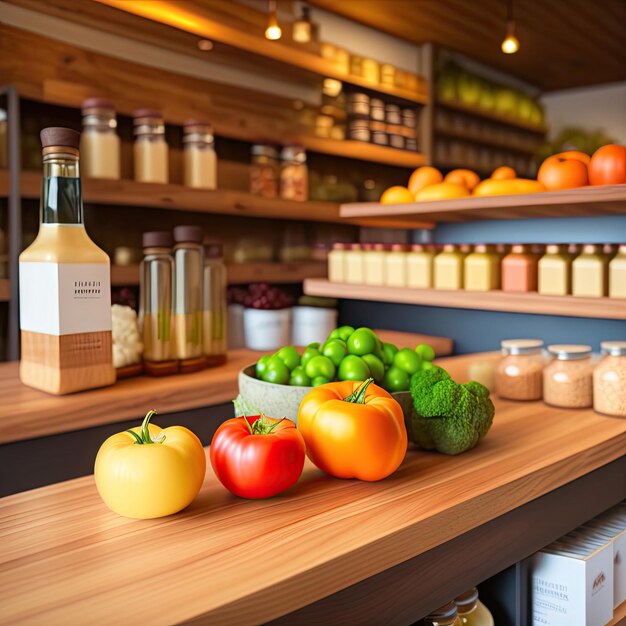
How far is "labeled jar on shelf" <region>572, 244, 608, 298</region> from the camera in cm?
174

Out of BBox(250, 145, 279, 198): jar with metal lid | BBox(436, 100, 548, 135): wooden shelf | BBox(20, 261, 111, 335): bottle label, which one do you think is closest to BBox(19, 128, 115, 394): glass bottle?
BBox(20, 261, 111, 335): bottle label

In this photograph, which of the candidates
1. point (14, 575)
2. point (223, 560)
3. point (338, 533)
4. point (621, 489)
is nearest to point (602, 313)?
point (621, 489)

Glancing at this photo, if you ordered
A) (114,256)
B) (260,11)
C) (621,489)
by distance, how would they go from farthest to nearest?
(260,11)
(114,256)
(621,489)

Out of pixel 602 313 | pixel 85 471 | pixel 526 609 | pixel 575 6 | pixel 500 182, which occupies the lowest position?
pixel 526 609

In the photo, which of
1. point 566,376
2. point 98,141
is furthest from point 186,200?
point 566,376

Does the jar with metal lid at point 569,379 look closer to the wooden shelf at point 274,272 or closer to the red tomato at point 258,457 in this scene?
the red tomato at point 258,457

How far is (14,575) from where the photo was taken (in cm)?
75

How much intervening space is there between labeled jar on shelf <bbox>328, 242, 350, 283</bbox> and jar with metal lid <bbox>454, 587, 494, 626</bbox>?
1.42 metres

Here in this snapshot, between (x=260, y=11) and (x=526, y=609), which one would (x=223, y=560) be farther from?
(x=260, y=11)

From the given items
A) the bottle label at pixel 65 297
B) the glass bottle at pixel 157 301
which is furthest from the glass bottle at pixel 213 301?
the bottle label at pixel 65 297

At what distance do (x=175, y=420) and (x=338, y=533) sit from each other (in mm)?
1058

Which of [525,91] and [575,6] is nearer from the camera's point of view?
[575,6]

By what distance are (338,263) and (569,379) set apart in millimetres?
1073

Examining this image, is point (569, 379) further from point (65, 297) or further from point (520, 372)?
point (65, 297)
